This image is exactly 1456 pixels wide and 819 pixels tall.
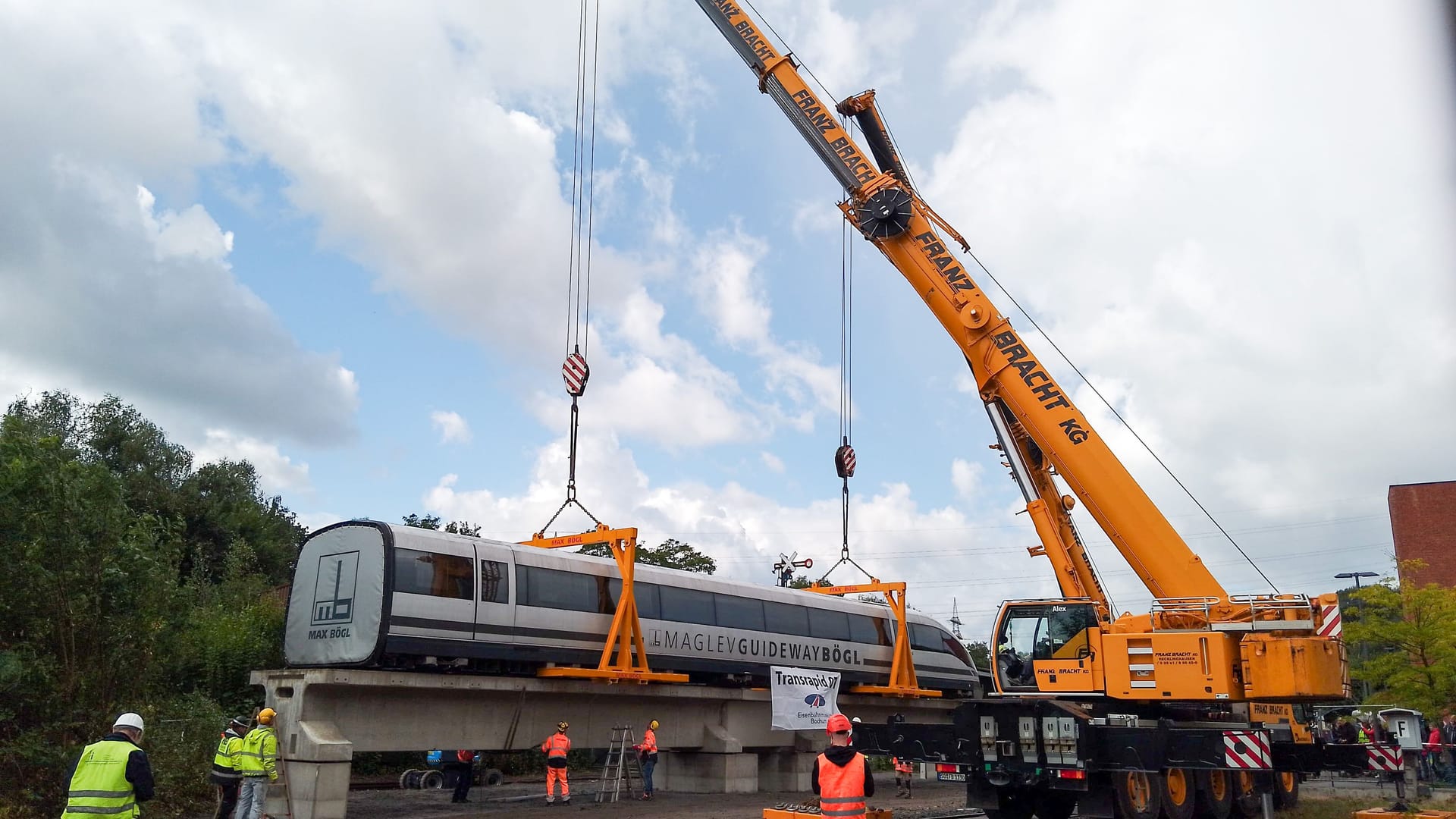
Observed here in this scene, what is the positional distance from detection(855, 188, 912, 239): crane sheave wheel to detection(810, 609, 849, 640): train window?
337 inches

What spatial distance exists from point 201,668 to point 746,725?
37.1 feet

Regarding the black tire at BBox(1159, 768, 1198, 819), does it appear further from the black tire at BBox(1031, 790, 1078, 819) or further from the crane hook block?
the crane hook block

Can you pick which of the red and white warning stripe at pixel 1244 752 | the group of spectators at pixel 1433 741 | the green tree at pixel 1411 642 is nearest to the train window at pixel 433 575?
the red and white warning stripe at pixel 1244 752

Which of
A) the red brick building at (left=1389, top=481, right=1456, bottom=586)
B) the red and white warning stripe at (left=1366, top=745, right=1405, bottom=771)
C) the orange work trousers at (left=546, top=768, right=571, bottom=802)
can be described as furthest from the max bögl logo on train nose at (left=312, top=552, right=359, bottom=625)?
the red brick building at (left=1389, top=481, right=1456, bottom=586)

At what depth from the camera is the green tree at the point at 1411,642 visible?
1190 inches

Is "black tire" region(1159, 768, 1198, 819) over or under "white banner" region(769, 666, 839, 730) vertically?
under

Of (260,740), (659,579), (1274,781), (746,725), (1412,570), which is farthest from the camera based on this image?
(1412,570)

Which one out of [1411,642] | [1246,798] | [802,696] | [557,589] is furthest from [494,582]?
[1411,642]

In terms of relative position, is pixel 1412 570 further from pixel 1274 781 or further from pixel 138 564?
pixel 138 564

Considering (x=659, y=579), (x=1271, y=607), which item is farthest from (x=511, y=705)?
(x=1271, y=607)

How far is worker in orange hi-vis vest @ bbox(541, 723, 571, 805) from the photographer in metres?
17.8

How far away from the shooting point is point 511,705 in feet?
58.1

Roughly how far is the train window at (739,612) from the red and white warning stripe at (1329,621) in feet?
34.5

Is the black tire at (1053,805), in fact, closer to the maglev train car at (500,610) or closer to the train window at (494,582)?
the maglev train car at (500,610)
